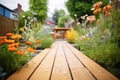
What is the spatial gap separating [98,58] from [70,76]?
173 cm

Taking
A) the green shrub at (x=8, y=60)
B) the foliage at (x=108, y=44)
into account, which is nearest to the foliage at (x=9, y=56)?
the green shrub at (x=8, y=60)

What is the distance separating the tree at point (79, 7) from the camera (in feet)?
64.6

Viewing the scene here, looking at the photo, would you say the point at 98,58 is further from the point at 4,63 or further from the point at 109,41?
the point at 4,63

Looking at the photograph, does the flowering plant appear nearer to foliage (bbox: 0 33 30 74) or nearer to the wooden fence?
foliage (bbox: 0 33 30 74)

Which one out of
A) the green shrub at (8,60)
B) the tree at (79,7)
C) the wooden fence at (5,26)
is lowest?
the green shrub at (8,60)

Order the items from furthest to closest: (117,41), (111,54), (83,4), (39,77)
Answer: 1. (83,4)
2. (117,41)
3. (111,54)
4. (39,77)

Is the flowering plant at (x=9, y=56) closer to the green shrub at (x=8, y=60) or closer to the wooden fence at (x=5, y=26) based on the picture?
the green shrub at (x=8, y=60)

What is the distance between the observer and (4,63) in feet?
11.0

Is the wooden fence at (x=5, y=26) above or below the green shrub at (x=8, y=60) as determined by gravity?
above

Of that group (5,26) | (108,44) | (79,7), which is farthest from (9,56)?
(79,7)

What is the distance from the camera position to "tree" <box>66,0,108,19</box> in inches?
775

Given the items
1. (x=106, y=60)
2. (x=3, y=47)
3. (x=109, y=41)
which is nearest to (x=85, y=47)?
(x=109, y=41)

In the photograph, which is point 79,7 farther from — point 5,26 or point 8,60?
point 8,60

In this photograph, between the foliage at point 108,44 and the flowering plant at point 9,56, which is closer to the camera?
the flowering plant at point 9,56
